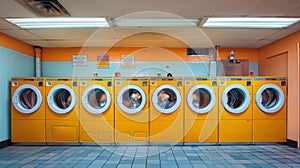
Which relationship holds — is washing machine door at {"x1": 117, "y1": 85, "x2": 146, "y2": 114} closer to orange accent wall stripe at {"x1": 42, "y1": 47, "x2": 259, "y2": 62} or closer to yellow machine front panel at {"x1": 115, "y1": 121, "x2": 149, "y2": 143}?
yellow machine front panel at {"x1": 115, "y1": 121, "x2": 149, "y2": 143}

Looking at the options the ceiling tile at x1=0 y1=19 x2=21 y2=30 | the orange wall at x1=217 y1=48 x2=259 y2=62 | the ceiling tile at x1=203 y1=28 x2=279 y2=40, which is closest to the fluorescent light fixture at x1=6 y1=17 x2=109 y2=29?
the ceiling tile at x1=0 y1=19 x2=21 y2=30

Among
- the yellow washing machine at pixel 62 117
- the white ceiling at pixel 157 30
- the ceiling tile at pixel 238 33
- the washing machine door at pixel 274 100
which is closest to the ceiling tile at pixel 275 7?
the white ceiling at pixel 157 30

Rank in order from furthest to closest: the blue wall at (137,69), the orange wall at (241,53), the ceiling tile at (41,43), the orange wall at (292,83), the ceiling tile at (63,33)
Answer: the orange wall at (241,53), the blue wall at (137,69), the ceiling tile at (41,43), the orange wall at (292,83), the ceiling tile at (63,33)

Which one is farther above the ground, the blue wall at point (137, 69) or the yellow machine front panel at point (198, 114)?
the blue wall at point (137, 69)

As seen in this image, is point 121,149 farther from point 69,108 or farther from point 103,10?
point 103,10

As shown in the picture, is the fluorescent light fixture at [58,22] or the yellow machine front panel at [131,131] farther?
Answer: the yellow machine front panel at [131,131]

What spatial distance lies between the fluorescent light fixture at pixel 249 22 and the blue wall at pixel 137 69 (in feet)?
5.47

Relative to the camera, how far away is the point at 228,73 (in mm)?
4473

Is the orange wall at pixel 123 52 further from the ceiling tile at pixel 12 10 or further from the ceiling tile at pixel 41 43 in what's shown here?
the ceiling tile at pixel 12 10

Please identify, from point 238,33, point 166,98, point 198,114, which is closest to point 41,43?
point 166,98

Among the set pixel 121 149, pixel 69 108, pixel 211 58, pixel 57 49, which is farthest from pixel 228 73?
pixel 57 49

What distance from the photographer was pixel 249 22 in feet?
10.4

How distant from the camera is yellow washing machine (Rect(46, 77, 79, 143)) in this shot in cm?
390

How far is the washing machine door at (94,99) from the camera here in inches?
152
